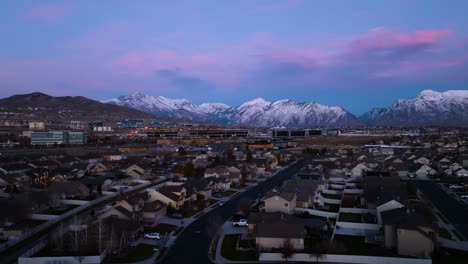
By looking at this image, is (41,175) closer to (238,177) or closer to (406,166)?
(238,177)

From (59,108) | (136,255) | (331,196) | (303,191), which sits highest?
(59,108)

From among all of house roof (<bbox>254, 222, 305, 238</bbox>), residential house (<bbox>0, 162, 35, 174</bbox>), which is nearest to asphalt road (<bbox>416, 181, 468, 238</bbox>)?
house roof (<bbox>254, 222, 305, 238</bbox>)

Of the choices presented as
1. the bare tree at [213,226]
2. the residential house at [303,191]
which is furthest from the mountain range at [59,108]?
the bare tree at [213,226]

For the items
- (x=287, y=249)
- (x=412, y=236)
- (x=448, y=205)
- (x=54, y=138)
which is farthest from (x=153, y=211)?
(x=54, y=138)

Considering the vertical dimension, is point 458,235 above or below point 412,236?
below

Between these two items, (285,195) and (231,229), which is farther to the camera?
(285,195)

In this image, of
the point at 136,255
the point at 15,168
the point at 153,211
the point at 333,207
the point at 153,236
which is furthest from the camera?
the point at 15,168

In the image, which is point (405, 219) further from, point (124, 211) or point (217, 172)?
point (217, 172)
